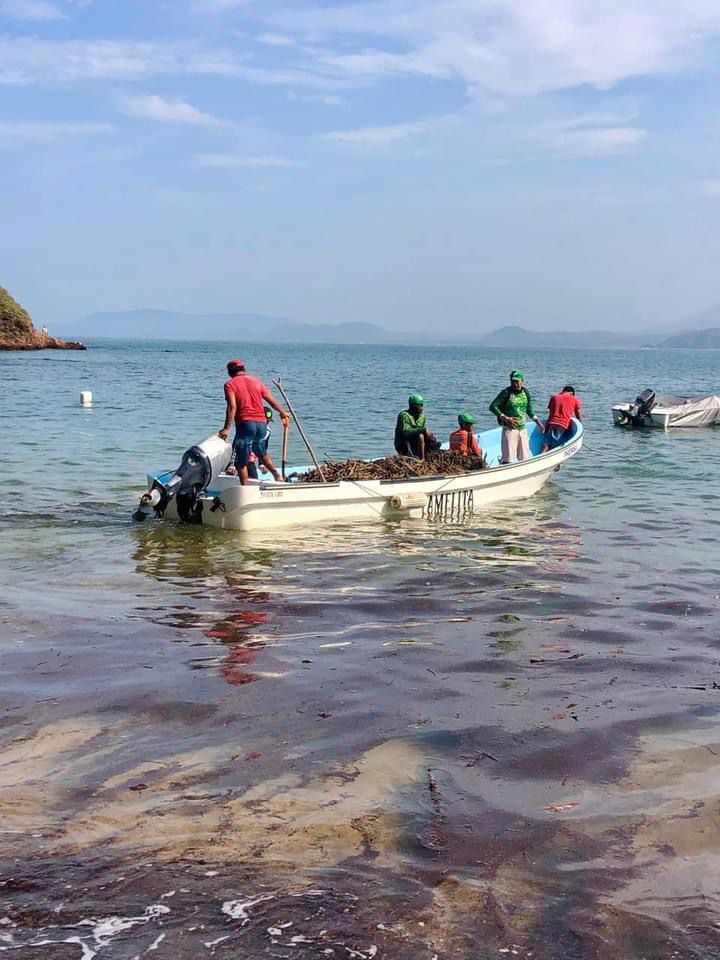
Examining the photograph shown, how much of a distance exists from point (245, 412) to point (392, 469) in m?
2.61

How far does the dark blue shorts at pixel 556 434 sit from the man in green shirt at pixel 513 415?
75.9 inches

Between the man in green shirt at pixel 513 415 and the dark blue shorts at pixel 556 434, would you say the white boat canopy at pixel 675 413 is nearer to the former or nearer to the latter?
the dark blue shorts at pixel 556 434

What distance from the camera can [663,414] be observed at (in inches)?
1146

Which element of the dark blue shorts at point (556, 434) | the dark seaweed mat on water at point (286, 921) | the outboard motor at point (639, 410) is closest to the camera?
the dark seaweed mat on water at point (286, 921)

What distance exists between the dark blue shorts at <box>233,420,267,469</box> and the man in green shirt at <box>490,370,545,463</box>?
4.70 meters

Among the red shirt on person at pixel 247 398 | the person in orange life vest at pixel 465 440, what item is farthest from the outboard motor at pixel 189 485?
the person in orange life vest at pixel 465 440

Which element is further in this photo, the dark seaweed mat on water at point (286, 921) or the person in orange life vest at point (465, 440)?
the person in orange life vest at point (465, 440)

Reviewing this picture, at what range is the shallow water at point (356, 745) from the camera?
3480mm

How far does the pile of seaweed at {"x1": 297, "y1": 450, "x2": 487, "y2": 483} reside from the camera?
13156 millimetres

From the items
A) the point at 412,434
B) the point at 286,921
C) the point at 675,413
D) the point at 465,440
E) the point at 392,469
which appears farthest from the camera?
the point at 675,413

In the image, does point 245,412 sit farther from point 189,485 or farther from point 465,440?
point 465,440

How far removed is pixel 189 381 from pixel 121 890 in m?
52.4

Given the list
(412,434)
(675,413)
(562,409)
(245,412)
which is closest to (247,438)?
(245,412)

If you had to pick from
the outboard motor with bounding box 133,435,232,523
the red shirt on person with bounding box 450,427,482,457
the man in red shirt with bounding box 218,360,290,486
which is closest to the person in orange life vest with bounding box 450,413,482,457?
the red shirt on person with bounding box 450,427,482,457
